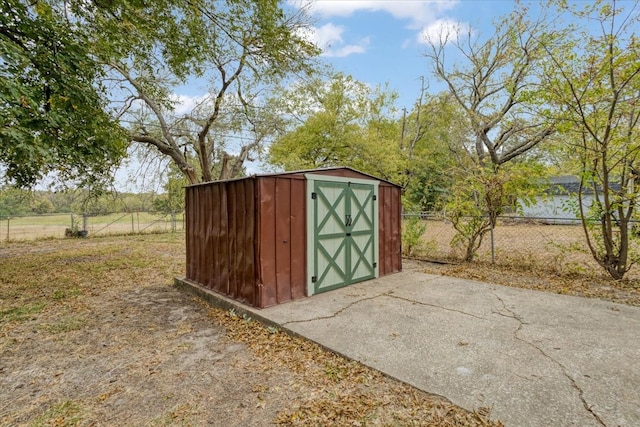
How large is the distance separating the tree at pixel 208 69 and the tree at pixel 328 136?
4.70 feet

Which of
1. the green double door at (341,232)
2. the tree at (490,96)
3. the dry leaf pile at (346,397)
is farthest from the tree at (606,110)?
the dry leaf pile at (346,397)

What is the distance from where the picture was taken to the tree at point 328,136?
1470cm

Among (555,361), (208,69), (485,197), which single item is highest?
(208,69)

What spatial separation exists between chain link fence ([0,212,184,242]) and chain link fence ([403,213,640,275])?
1275 cm

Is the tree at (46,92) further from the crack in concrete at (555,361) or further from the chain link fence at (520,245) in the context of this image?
the chain link fence at (520,245)

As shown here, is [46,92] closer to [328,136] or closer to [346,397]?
[346,397]

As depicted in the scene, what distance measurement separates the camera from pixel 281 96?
1484 cm

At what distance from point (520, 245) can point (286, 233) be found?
7.97 meters

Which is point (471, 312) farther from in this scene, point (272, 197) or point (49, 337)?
point (49, 337)

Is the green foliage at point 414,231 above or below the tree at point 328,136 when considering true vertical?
below

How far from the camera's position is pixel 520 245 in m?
9.05

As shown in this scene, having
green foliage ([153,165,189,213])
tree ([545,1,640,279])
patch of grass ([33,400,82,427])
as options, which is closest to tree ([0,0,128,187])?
patch of grass ([33,400,82,427])

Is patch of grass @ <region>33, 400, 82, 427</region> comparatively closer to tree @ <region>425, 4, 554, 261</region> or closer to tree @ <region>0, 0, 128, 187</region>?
tree @ <region>0, 0, 128, 187</region>

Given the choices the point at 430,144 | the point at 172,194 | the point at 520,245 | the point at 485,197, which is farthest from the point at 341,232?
the point at 430,144
